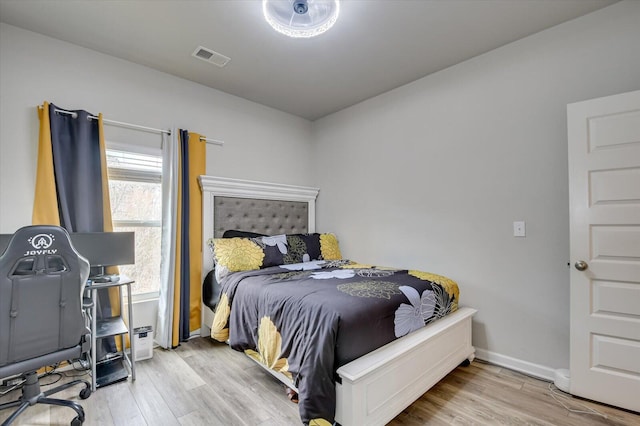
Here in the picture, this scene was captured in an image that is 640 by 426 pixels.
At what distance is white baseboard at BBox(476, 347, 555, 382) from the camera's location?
7.03 feet

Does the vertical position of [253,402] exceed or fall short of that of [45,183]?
it falls short

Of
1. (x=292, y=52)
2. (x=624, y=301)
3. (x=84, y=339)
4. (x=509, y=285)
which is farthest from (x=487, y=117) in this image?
(x=84, y=339)

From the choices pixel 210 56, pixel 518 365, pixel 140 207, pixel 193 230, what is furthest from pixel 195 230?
pixel 518 365

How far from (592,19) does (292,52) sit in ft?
7.02

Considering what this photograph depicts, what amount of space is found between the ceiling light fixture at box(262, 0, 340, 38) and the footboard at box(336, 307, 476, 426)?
196 cm

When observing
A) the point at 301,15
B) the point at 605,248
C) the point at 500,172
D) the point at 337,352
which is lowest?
the point at 337,352

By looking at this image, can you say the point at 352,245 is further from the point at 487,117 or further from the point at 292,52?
the point at 292,52

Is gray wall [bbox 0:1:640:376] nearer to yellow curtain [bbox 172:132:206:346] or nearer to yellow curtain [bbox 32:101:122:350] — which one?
yellow curtain [bbox 32:101:122:350]

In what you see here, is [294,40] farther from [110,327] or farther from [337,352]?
[110,327]

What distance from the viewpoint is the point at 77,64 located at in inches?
93.8

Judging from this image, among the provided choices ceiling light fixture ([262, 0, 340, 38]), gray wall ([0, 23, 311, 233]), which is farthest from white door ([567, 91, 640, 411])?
gray wall ([0, 23, 311, 233])

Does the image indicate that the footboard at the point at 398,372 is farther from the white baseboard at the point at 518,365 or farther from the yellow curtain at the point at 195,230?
the yellow curtain at the point at 195,230

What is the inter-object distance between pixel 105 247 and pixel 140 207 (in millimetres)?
572

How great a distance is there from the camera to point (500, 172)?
241 centimetres
